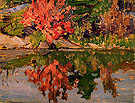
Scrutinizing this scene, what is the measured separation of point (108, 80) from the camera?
2.23 meters

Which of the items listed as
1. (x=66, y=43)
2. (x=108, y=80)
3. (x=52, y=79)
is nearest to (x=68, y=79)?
(x=52, y=79)

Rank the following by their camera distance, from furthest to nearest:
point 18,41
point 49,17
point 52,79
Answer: point 18,41
point 49,17
point 52,79

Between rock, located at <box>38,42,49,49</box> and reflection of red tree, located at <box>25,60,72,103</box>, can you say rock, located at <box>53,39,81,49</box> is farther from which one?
reflection of red tree, located at <box>25,60,72,103</box>

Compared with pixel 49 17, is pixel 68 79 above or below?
below

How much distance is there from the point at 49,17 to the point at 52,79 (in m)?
1.62

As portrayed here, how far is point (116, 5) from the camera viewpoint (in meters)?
3.75

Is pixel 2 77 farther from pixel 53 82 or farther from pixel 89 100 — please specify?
pixel 89 100

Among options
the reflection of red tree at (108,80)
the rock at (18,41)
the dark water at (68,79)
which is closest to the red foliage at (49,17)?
the rock at (18,41)

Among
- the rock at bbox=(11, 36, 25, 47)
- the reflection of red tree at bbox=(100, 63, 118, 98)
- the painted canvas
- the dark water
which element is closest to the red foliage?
the painted canvas

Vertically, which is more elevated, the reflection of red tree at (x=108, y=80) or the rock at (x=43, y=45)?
the rock at (x=43, y=45)

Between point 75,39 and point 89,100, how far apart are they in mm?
1883

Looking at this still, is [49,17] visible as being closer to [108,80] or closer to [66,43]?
[66,43]

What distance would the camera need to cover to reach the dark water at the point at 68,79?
6.35 feet

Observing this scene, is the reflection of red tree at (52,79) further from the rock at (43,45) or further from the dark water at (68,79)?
the rock at (43,45)
